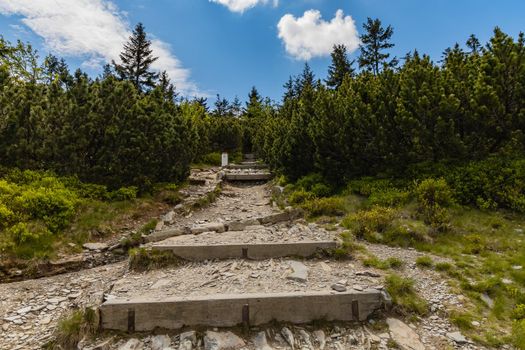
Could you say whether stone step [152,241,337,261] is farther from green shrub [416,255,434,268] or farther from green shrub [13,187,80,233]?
green shrub [13,187,80,233]

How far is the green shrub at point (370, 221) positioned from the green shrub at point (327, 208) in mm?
953

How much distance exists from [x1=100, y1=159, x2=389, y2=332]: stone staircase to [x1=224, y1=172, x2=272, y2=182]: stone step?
9.93m

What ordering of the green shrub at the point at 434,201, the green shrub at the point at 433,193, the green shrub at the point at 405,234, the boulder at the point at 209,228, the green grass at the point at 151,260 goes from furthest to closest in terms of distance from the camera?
the green shrub at the point at 433,193
the boulder at the point at 209,228
the green shrub at the point at 434,201
the green shrub at the point at 405,234
the green grass at the point at 151,260

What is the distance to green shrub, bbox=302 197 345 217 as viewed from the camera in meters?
9.23

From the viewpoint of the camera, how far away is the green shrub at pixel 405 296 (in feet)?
15.4

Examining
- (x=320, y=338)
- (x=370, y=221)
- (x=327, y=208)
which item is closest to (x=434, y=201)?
(x=370, y=221)

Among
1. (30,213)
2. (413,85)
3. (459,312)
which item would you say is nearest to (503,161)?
(413,85)

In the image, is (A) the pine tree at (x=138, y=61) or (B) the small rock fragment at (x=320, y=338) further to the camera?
(A) the pine tree at (x=138, y=61)

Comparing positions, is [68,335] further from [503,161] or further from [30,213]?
[503,161]

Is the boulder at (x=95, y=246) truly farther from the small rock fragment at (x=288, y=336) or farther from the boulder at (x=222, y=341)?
the small rock fragment at (x=288, y=336)

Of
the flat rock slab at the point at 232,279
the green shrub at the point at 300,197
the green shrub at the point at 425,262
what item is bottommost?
the flat rock slab at the point at 232,279

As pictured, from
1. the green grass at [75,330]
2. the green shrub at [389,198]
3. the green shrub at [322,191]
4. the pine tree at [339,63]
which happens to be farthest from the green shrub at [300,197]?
the pine tree at [339,63]

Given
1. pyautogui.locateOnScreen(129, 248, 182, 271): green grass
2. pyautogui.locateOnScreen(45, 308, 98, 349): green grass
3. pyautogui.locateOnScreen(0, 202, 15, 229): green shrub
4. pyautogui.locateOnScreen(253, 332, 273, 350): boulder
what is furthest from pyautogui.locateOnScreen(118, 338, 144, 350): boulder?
pyautogui.locateOnScreen(0, 202, 15, 229): green shrub

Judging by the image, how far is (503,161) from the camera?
27.6ft
